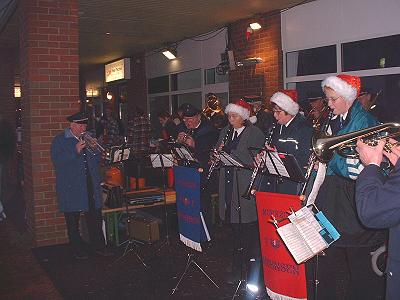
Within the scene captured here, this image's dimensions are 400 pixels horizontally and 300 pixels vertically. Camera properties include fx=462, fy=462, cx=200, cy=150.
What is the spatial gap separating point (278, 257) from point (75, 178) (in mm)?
3176

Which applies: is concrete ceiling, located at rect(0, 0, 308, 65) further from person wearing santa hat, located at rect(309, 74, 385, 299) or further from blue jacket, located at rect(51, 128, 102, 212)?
person wearing santa hat, located at rect(309, 74, 385, 299)

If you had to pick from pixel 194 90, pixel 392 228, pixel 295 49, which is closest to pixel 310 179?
pixel 392 228

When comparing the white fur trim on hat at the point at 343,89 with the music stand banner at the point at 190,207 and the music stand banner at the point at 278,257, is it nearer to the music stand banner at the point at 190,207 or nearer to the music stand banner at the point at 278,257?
the music stand banner at the point at 278,257

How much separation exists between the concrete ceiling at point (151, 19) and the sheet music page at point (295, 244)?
601cm

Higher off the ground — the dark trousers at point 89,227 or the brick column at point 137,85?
the brick column at point 137,85

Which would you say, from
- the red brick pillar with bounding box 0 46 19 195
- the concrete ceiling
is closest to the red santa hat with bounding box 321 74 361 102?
the concrete ceiling

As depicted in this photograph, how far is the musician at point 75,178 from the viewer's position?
5.84 meters

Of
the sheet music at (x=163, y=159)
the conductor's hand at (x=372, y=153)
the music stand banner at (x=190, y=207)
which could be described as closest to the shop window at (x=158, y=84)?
the sheet music at (x=163, y=159)

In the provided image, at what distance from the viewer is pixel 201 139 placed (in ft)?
17.9

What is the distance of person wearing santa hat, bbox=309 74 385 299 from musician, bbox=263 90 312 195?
1.62 feet

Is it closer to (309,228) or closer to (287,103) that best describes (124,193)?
(287,103)

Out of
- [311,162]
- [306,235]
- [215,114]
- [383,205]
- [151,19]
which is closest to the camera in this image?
[383,205]

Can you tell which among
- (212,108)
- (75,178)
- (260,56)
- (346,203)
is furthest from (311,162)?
(260,56)

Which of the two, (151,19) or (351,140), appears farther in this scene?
(151,19)
